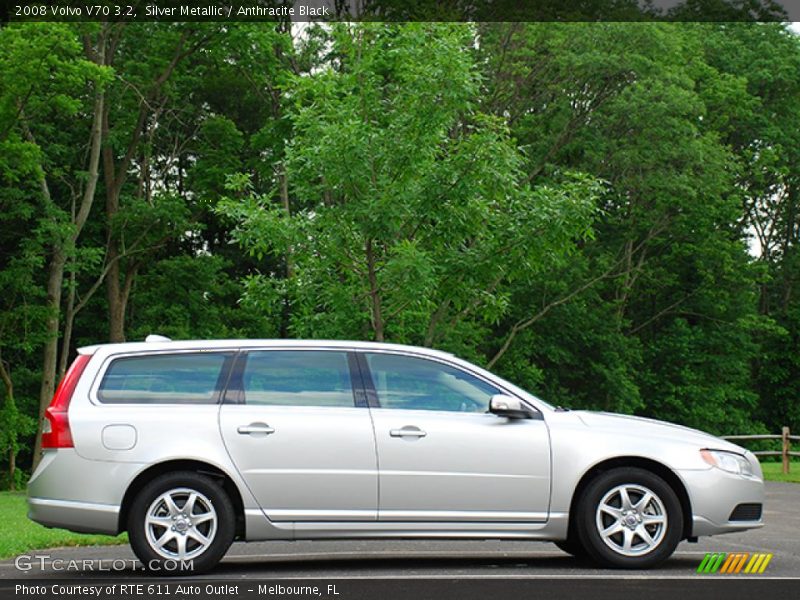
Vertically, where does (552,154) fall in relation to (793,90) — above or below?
below

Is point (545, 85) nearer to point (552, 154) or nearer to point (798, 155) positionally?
point (552, 154)

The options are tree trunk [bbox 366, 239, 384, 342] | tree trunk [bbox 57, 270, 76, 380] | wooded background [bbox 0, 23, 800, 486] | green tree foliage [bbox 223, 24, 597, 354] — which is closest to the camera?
green tree foliage [bbox 223, 24, 597, 354]

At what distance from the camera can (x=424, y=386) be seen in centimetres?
1102

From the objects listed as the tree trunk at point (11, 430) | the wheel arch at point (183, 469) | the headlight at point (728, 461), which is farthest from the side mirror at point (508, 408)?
the tree trunk at point (11, 430)

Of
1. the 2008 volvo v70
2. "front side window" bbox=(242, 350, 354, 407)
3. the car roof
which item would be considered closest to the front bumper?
the 2008 volvo v70

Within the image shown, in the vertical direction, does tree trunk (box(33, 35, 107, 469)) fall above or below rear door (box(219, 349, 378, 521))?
above

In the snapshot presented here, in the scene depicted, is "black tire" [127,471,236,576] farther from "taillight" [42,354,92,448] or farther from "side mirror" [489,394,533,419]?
"side mirror" [489,394,533,419]

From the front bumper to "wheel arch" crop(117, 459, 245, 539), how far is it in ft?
10.9

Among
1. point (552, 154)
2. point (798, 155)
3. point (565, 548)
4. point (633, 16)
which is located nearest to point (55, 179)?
point (552, 154)

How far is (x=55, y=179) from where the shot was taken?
40.4 meters

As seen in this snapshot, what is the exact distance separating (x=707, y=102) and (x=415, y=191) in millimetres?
28269

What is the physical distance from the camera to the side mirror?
10727 mm

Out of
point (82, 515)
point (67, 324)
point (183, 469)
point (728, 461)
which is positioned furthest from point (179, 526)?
point (67, 324)

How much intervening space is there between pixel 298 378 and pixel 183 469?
1085mm
